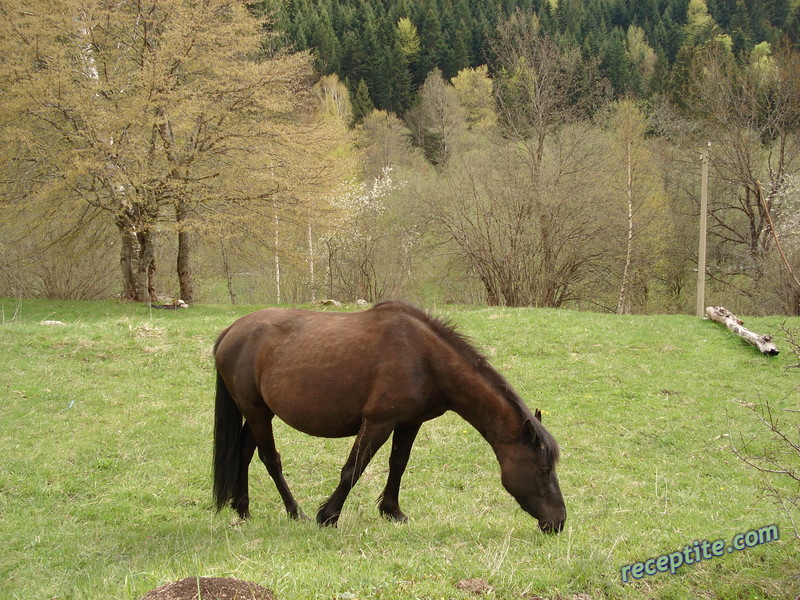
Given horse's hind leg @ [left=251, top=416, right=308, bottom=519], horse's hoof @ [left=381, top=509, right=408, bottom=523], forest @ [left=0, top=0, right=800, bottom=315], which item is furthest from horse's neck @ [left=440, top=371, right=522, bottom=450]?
forest @ [left=0, top=0, right=800, bottom=315]

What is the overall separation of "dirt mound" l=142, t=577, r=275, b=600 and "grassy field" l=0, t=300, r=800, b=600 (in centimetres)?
12

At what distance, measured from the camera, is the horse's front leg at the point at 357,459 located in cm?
446

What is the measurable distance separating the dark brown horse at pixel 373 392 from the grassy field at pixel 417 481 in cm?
36

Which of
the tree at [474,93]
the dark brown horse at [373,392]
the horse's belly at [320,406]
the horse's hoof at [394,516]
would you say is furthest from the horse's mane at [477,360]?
the tree at [474,93]

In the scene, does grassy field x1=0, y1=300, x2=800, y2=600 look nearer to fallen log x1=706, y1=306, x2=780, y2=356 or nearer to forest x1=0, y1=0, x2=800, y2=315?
fallen log x1=706, y1=306, x2=780, y2=356

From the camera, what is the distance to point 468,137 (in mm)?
42719

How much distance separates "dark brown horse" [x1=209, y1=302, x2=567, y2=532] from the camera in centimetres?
434

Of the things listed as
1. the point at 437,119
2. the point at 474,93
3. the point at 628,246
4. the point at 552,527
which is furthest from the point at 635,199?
the point at 474,93

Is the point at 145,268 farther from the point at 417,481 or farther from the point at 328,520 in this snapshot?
the point at 328,520

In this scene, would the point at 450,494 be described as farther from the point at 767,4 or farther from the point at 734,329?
the point at 767,4

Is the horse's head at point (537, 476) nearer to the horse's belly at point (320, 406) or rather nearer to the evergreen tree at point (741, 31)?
the horse's belly at point (320, 406)

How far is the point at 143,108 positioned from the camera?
16844 mm

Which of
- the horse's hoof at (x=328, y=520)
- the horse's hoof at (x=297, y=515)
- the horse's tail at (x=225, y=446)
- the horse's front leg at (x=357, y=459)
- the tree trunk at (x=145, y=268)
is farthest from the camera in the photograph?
the tree trunk at (x=145, y=268)

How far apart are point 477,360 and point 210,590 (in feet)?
8.46
